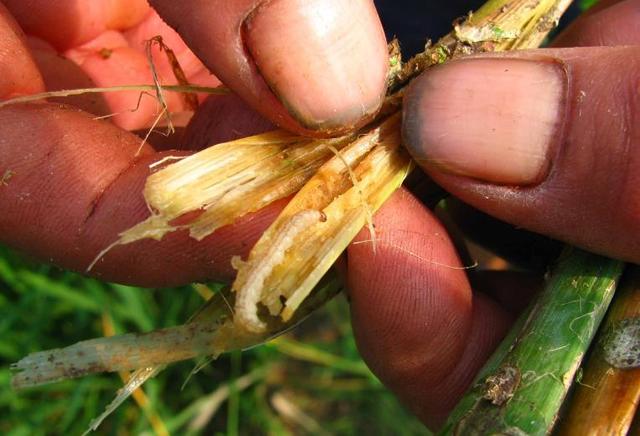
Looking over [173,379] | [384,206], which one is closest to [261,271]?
[384,206]

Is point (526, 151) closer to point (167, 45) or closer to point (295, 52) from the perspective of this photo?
point (295, 52)

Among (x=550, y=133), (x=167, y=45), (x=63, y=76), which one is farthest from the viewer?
(x=167, y=45)

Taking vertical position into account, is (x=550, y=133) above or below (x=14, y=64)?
below

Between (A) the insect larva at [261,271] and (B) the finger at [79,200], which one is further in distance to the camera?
(B) the finger at [79,200]

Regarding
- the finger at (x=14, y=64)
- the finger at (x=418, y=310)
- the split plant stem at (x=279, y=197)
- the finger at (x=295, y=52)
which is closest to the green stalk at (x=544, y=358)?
the finger at (x=418, y=310)

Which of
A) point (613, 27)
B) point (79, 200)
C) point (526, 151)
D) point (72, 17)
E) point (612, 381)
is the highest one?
point (72, 17)

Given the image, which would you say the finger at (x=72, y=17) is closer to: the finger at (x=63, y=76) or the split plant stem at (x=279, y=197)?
the finger at (x=63, y=76)

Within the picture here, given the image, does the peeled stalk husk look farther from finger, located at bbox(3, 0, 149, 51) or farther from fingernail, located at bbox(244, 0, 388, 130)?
finger, located at bbox(3, 0, 149, 51)
